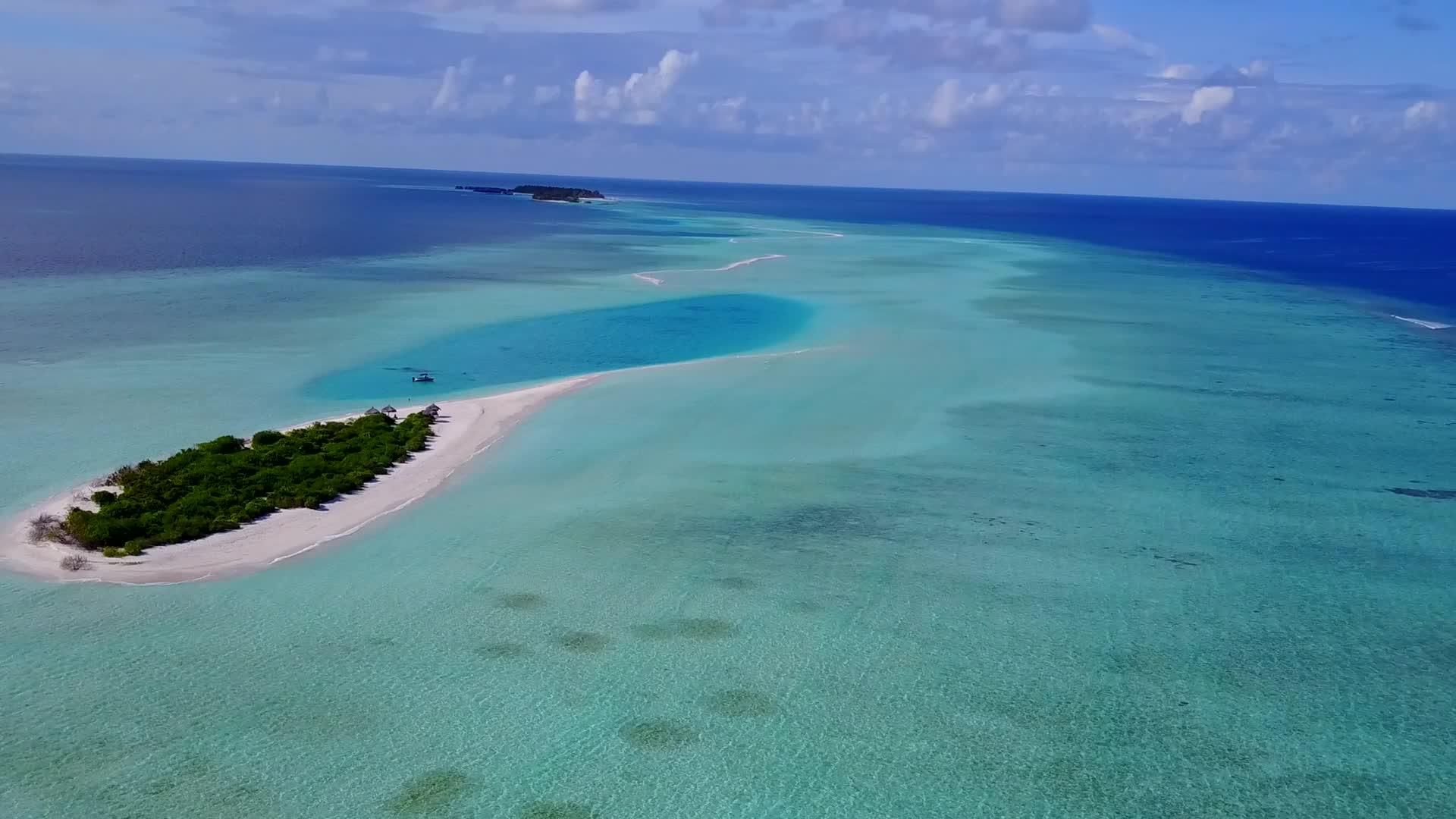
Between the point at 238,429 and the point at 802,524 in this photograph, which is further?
the point at 238,429

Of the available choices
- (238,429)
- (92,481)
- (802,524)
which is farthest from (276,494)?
(802,524)

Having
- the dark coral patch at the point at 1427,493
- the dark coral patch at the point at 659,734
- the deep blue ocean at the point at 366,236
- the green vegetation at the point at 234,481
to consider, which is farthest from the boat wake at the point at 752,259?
the dark coral patch at the point at 659,734

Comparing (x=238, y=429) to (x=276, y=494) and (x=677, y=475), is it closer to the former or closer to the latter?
(x=276, y=494)

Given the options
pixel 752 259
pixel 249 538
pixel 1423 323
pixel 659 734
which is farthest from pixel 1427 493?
pixel 752 259

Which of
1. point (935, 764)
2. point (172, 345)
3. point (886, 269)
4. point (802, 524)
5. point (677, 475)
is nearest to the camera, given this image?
point (935, 764)

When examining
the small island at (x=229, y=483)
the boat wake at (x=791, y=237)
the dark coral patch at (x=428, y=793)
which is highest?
the boat wake at (x=791, y=237)

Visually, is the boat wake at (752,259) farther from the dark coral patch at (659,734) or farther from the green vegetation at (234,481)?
the dark coral patch at (659,734)
